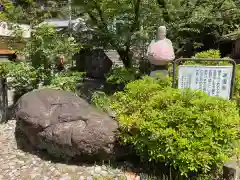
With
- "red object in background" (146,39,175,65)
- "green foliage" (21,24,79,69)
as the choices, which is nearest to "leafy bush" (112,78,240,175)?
"red object in background" (146,39,175,65)

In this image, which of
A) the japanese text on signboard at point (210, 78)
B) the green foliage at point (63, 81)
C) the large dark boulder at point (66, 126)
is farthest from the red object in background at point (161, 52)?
the green foliage at point (63, 81)

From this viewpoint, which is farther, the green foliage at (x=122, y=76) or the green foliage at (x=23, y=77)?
the green foliage at (x=122, y=76)

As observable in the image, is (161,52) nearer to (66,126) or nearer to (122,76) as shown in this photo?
(66,126)

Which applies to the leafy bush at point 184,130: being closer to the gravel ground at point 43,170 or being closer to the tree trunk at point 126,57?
the gravel ground at point 43,170

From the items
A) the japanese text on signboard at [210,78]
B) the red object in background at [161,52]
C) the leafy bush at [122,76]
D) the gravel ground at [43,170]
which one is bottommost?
the gravel ground at [43,170]

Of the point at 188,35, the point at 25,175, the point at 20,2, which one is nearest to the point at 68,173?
the point at 25,175

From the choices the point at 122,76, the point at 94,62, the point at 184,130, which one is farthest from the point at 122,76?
the point at 184,130

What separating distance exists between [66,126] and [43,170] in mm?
736

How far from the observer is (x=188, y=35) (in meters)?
10.7

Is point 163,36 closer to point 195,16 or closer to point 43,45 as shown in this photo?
point 43,45

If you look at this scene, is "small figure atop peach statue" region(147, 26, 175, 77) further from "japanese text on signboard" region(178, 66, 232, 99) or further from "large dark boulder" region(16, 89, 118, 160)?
"large dark boulder" region(16, 89, 118, 160)

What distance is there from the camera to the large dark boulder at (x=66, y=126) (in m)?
3.52

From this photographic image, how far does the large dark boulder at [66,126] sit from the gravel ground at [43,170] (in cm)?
18

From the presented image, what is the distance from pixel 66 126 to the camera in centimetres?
367
